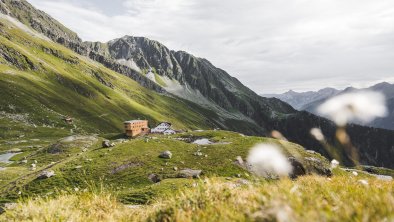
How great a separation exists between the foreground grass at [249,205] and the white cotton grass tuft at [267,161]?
4713 centimetres

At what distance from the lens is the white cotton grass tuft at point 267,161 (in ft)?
181

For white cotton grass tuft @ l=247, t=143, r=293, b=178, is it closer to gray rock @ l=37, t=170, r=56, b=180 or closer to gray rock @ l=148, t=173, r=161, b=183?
gray rock @ l=148, t=173, r=161, b=183

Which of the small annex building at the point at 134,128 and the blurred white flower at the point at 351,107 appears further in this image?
the small annex building at the point at 134,128

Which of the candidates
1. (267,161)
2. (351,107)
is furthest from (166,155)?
(351,107)

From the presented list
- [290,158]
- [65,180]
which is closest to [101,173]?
[65,180]

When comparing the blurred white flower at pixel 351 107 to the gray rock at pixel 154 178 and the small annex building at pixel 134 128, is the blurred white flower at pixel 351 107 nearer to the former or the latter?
the gray rock at pixel 154 178

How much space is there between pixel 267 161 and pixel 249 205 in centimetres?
5496

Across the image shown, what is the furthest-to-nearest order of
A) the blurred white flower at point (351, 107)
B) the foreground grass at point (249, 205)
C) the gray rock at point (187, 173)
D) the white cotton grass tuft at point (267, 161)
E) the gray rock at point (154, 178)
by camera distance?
the white cotton grass tuft at point (267, 161) < the gray rock at point (187, 173) < the gray rock at point (154, 178) < the blurred white flower at point (351, 107) < the foreground grass at point (249, 205)

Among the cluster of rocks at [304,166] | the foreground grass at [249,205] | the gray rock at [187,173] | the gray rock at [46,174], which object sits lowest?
the gray rock at [46,174]

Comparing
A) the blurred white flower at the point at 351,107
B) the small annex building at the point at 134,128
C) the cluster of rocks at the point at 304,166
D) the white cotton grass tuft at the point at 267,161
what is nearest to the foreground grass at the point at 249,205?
the blurred white flower at the point at 351,107

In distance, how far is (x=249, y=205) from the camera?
5.44 metres

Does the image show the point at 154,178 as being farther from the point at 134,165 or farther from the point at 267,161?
the point at 267,161

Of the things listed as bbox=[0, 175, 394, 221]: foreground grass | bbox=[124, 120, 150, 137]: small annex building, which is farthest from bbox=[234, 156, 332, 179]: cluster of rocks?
bbox=[124, 120, 150, 137]: small annex building

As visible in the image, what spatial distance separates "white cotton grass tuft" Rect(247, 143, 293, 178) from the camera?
55.2 meters
